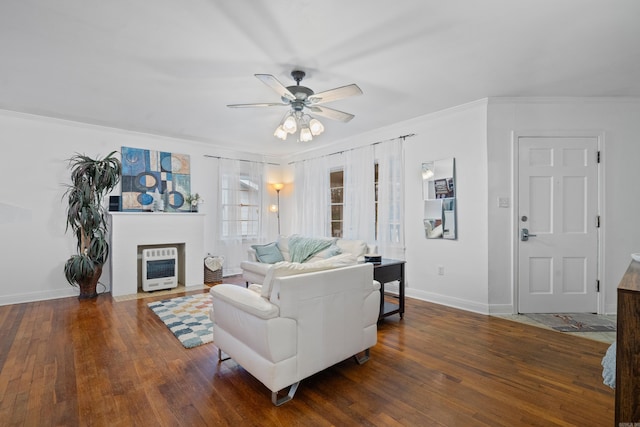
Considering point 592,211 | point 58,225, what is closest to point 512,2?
point 592,211

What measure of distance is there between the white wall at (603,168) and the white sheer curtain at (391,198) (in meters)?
1.22

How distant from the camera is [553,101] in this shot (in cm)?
365

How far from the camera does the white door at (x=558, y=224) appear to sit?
3.63 m

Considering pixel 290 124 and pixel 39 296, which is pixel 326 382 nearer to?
pixel 290 124

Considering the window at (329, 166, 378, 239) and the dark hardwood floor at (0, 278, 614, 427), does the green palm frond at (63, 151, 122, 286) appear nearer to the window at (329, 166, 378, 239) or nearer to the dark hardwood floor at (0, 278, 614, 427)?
the dark hardwood floor at (0, 278, 614, 427)

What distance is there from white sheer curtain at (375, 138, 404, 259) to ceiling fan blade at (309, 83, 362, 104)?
2.12 metres

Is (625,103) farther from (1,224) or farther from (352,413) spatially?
(1,224)

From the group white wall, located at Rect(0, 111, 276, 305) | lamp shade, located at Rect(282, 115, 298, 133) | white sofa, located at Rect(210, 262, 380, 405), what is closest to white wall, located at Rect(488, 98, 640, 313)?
white sofa, located at Rect(210, 262, 380, 405)

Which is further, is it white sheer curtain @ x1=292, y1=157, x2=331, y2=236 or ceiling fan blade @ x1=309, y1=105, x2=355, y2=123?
white sheer curtain @ x1=292, y1=157, x2=331, y2=236

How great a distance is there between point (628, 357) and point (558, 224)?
3.21 meters

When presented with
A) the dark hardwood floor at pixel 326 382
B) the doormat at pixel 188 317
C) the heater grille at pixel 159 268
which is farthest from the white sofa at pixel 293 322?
the heater grille at pixel 159 268

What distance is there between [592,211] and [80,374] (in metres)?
5.26

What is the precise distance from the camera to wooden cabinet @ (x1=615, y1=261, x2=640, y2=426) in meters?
1.02

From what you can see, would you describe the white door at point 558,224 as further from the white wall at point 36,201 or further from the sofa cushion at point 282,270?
the white wall at point 36,201
